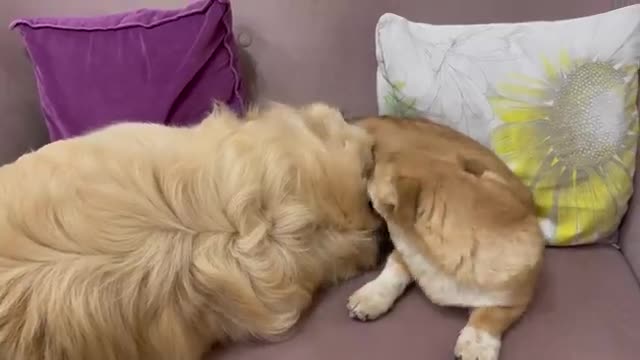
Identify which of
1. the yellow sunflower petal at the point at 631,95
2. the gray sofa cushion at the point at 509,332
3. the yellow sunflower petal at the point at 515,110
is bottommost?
the gray sofa cushion at the point at 509,332

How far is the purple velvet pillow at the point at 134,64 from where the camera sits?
4.78ft

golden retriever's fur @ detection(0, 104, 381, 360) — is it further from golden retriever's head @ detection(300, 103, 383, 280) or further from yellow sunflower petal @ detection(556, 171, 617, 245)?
yellow sunflower petal @ detection(556, 171, 617, 245)

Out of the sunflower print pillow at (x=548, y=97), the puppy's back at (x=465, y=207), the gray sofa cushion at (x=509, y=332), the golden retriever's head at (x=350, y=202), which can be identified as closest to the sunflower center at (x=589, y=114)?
the sunflower print pillow at (x=548, y=97)

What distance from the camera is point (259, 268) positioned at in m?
1.23

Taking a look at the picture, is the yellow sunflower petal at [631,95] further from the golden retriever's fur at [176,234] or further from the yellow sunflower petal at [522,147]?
the golden retriever's fur at [176,234]

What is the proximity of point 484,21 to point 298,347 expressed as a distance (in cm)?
68

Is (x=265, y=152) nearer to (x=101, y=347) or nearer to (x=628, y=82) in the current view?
(x=101, y=347)

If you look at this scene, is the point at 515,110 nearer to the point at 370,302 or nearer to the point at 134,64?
the point at 370,302

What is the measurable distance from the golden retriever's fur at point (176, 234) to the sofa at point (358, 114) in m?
0.08

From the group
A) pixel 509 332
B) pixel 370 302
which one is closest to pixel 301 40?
pixel 370 302

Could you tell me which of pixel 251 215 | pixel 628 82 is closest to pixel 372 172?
pixel 251 215

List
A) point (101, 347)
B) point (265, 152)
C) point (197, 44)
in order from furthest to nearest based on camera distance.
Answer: point (197, 44), point (265, 152), point (101, 347)

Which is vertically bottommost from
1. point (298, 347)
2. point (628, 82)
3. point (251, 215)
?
point (298, 347)

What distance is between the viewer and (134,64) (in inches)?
57.3
